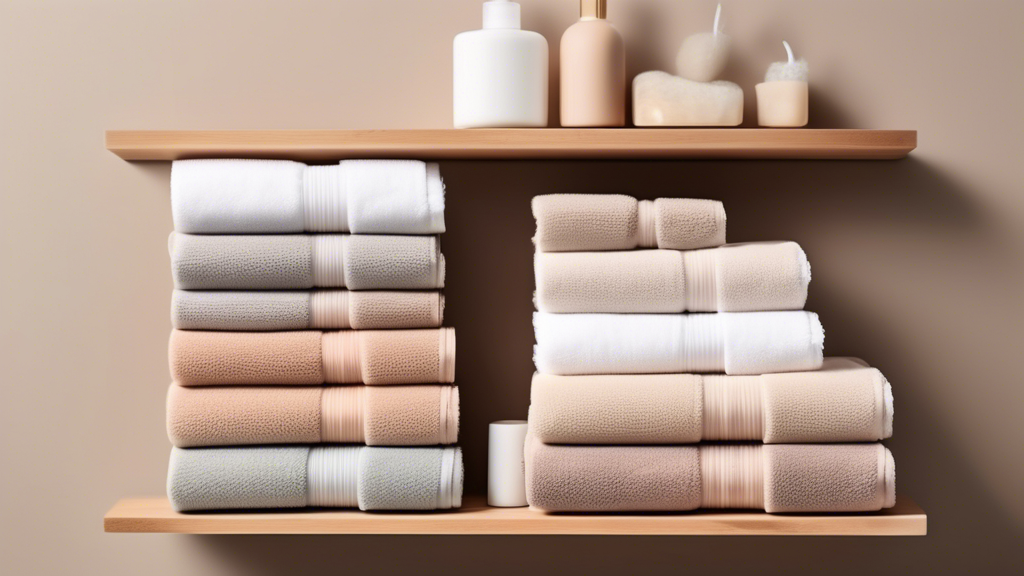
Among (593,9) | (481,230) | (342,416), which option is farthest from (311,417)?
(593,9)

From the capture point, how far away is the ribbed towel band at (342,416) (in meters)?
0.92

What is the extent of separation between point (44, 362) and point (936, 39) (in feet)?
3.59

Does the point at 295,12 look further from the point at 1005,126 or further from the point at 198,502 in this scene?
the point at 1005,126

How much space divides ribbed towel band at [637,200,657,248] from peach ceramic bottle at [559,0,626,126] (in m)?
0.10

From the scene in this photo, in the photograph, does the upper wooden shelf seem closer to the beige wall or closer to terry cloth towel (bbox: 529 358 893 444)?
the beige wall

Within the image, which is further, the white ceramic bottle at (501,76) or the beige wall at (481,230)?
the beige wall at (481,230)

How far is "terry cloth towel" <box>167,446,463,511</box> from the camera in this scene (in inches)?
35.4

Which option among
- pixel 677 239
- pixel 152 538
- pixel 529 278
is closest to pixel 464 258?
pixel 529 278

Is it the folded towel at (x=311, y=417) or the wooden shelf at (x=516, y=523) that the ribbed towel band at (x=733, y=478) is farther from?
the folded towel at (x=311, y=417)

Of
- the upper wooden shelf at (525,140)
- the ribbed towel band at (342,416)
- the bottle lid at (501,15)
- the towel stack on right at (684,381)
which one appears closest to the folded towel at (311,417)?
the ribbed towel band at (342,416)

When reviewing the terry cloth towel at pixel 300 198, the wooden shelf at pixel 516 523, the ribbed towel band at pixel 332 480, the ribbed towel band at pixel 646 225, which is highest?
the terry cloth towel at pixel 300 198

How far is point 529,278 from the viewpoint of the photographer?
3.37 feet

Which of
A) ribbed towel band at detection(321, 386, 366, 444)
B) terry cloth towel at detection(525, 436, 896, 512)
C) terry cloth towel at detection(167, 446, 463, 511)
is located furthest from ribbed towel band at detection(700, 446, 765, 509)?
ribbed towel band at detection(321, 386, 366, 444)

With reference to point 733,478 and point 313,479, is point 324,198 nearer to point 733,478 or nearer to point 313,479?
point 313,479
